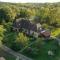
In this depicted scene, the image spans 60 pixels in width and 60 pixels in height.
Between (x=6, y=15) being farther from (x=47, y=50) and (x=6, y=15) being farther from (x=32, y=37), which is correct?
(x=47, y=50)

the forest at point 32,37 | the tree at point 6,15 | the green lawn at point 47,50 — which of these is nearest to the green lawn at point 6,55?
the forest at point 32,37

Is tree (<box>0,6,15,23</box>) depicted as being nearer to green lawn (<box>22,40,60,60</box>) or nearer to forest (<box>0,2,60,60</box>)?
forest (<box>0,2,60,60</box>)

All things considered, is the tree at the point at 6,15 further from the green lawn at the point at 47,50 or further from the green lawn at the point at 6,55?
the green lawn at the point at 6,55

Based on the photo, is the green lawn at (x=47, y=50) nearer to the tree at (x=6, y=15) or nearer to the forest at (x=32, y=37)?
the forest at (x=32, y=37)

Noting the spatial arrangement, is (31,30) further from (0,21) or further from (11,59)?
(11,59)

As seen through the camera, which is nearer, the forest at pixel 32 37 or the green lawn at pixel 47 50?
the green lawn at pixel 47 50

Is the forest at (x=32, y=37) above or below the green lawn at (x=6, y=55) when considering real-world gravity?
above

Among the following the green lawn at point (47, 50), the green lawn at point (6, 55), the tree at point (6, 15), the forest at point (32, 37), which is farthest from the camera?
the tree at point (6, 15)

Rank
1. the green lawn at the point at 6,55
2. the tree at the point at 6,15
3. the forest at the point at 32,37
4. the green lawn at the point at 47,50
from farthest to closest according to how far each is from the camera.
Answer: the tree at the point at 6,15, the forest at the point at 32,37, the green lawn at the point at 47,50, the green lawn at the point at 6,55
